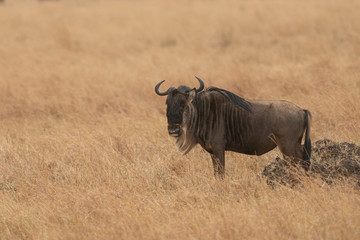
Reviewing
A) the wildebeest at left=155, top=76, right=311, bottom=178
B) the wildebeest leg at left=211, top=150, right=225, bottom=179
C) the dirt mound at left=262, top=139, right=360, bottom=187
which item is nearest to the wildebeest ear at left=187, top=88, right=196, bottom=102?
the wildebeest at left=155, top=76, right=311, bottom=178

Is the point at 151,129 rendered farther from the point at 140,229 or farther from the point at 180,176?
the point at 140,229

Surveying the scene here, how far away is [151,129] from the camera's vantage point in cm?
700

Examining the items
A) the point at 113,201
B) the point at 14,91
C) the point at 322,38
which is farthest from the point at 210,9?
the point at 113,201

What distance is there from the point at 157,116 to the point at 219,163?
2.63 meters

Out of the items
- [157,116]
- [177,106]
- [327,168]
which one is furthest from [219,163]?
[157,116]

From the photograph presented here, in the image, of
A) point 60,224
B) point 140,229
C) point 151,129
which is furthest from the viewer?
point 151,129

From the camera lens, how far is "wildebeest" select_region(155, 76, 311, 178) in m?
4.83

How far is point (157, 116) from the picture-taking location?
7.61 m

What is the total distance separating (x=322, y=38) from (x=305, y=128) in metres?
7.40

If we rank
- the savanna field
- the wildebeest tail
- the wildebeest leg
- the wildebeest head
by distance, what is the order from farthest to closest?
the wildebeest leg, the wildebeest tail, the wildebeest head, the savanna field

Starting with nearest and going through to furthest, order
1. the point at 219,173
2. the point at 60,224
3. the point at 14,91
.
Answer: the point at 60,224 < the point at 219,173 < the point at 14,91

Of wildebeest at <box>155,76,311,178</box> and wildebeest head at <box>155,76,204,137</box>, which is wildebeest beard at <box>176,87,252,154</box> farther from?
wildebeest head at <box>155,76,204,137</box>

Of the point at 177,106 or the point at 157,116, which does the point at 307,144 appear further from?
the point at 157,116

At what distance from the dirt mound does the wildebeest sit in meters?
0.14
